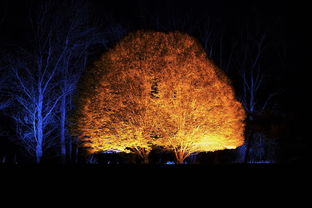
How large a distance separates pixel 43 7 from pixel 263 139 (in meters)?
17.7

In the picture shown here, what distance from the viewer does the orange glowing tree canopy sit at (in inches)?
454

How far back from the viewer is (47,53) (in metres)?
15.0

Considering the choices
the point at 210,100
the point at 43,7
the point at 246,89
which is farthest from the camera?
the point at 246,89

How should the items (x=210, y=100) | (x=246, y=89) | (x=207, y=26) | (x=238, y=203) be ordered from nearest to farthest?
1. (x=238, y=203)
2. (x=210, y=100)
3. (x=207, y=26)
4. (x=246, y=89)

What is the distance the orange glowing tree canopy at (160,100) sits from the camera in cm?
1153

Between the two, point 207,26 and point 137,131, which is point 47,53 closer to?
point 137,131

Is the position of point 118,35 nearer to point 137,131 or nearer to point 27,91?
point 27,91

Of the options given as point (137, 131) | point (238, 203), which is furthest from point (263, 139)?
point (238, 203)

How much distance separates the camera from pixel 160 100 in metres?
11.5

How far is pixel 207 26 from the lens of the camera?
19.1 m

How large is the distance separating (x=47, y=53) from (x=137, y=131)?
26.3 ft

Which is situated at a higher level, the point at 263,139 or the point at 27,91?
the point at 27,91

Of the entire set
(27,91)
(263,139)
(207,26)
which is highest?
(207,26)

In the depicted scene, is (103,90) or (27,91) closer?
(103,90)
